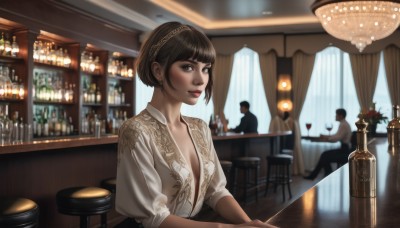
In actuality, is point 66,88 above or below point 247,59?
below

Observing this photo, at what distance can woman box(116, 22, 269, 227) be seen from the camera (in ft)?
3.86

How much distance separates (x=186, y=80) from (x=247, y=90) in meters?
8.55

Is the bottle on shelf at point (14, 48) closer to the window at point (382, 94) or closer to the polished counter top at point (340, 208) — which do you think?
the polished counter top at point (340, 208)

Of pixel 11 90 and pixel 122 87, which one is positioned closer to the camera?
pixel 11 90

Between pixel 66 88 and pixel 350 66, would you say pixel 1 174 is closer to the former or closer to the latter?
pixel 66 88

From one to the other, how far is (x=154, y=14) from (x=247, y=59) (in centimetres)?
288

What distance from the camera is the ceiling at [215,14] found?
Answer: 271 inches

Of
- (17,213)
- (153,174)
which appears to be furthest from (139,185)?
(17,213)

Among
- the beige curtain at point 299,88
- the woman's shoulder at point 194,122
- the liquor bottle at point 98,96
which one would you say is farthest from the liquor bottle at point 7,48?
the beige curtain at point 299,88

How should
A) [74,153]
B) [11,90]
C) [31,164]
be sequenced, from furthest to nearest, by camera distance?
1. [11,90]
2. [74,153]
3. [31,164]

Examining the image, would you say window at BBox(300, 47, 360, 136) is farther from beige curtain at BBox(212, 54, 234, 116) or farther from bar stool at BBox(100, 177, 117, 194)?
bar stool at BBox(100, 177, 117, 194)

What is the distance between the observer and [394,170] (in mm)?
2178

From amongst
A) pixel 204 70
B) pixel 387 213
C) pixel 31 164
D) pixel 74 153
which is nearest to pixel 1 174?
pixel 31 164

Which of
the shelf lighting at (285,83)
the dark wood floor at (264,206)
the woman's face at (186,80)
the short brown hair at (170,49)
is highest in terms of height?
the shelf lighting at (285,83)
